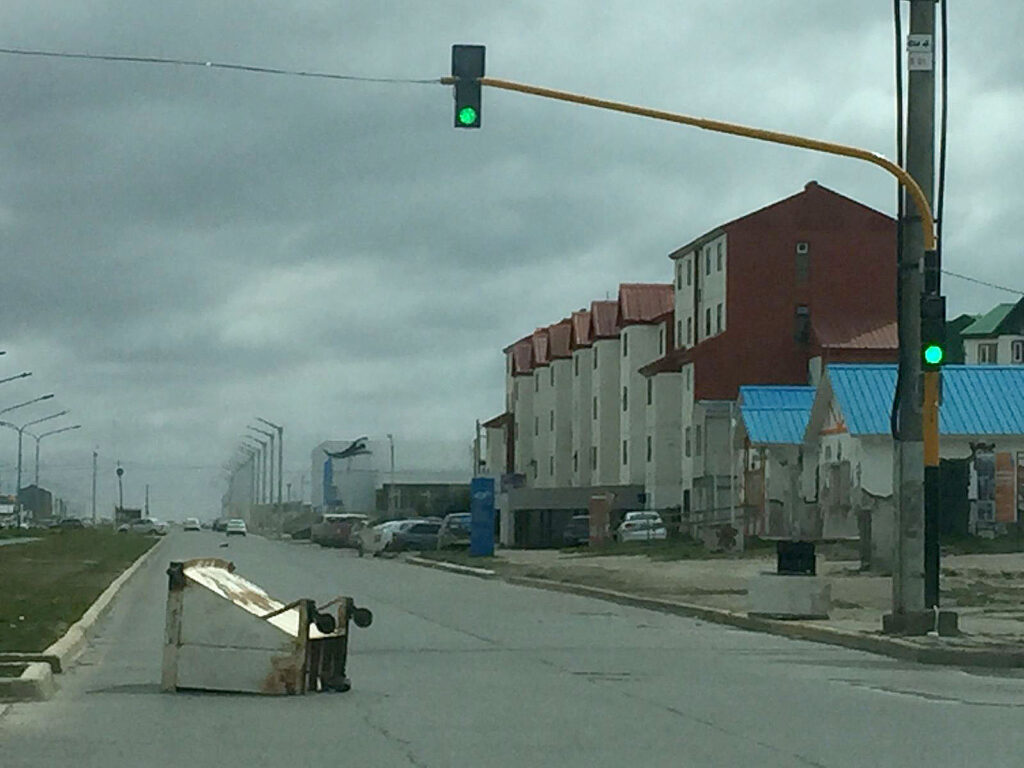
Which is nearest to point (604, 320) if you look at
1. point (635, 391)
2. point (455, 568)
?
point (635, 391)

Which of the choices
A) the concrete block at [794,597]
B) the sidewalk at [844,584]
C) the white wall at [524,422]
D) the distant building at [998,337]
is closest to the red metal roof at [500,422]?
the white wall at [524,422]

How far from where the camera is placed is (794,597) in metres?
27.3

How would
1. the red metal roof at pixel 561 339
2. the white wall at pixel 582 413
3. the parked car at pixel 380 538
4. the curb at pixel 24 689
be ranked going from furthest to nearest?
the red metal roof at pixel 561 339, the white wall at pixel 582 413, the parked car at pixel 380 538, the curb at pixel 24 689

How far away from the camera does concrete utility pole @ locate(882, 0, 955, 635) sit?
2320 centimetres

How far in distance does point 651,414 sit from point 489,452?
4871 cm

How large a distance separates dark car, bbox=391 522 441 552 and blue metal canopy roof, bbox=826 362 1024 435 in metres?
27.7

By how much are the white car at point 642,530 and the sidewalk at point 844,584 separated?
33.2 ft

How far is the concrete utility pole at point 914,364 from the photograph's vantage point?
2320 centimetres

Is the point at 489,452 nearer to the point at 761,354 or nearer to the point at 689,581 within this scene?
the point at 761,354

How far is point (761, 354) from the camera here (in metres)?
80.0

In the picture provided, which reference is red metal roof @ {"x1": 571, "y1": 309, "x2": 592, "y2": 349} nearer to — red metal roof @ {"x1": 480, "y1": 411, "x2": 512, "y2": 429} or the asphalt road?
red metal roof @ {"x1": 480, "y1": 411, "x2": 512, "y2": 429}

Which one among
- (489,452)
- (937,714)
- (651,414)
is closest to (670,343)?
(651,414)

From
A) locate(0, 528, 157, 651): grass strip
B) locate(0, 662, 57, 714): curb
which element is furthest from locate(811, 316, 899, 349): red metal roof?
locate(0, 662, 57, 714): curb

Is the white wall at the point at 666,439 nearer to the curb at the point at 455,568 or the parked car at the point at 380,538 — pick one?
the parked car at the point at 380,538
